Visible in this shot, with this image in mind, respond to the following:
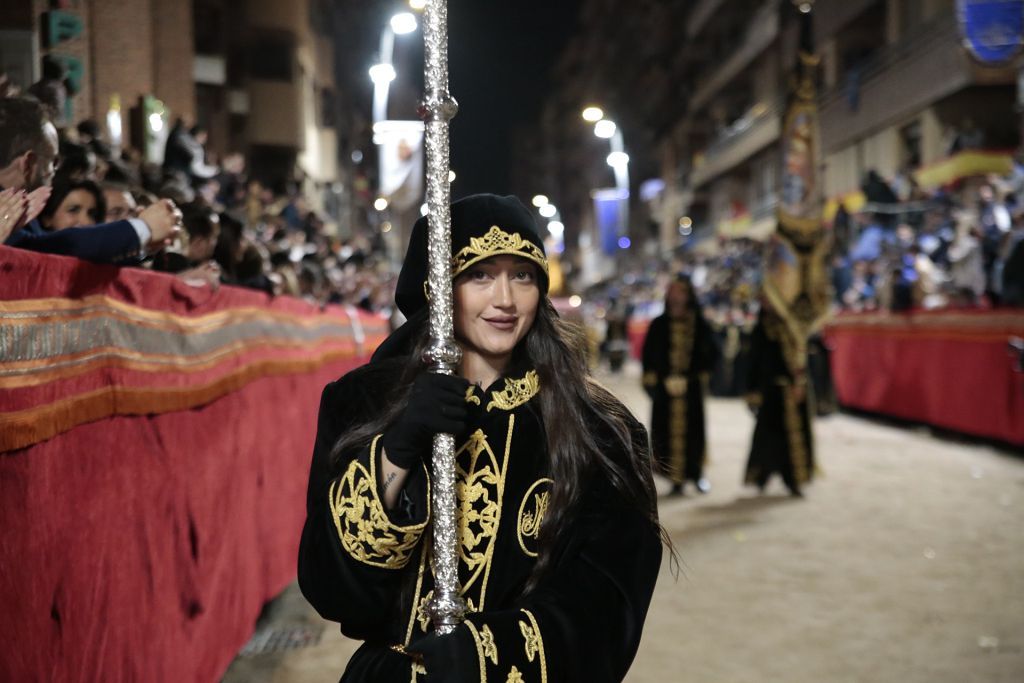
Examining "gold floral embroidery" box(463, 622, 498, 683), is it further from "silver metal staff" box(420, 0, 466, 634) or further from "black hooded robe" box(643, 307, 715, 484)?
"black hooded robe" box(643, 307, 715, 484)

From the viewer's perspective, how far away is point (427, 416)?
221cm

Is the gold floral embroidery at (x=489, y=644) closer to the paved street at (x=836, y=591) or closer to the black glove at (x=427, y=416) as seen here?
the black glove at (x=427, y=416)

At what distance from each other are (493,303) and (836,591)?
488 cm

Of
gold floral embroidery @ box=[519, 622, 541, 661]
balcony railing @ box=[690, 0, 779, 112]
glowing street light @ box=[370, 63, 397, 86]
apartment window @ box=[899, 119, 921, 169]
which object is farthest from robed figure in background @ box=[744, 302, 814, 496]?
balcony railing @ box=[690, 0, 779, 112]

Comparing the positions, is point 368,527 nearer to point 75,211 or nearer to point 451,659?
point 451,659

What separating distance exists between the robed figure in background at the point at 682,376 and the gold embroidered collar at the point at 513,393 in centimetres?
847

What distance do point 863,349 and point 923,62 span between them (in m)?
12.5

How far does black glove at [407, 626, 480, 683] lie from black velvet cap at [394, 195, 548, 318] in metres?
0.82

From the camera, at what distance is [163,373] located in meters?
4.16

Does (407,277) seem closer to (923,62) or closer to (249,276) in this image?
A: (249,276)

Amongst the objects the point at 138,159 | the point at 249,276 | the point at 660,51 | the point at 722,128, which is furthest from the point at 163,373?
the point at 660,51

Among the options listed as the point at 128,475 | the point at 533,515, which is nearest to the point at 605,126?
the point at 128,475

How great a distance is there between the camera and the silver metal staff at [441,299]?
227cm

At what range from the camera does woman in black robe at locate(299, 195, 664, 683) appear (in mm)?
2283
